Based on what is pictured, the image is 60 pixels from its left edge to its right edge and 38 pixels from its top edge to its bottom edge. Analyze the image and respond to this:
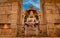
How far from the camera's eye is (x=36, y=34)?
274 inches

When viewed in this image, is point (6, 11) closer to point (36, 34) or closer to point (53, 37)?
point (36, 34)

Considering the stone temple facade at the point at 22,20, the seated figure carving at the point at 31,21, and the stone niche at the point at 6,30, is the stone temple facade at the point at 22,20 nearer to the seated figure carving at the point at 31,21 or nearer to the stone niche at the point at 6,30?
the stone niche at the point at 6,30

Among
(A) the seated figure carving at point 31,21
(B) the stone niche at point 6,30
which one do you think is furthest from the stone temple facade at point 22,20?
(A) the seated figure carving at point 31,21

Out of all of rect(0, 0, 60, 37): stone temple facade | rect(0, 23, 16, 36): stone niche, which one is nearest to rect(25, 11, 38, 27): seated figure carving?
rect(0, 0, 60, 37): stone temple facade

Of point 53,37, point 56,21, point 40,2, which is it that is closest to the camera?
point 53,37

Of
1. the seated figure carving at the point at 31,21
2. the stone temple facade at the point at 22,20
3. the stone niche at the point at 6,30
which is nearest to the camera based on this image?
the stone niche at the point at 6,30

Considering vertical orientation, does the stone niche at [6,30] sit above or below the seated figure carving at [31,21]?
below

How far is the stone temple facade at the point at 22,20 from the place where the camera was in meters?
6.97

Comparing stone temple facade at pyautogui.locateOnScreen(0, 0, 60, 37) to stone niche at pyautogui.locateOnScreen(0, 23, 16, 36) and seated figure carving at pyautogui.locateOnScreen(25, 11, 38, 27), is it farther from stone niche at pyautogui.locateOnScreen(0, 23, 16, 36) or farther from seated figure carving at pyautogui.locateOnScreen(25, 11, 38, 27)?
seated figure carving at pyautogui.locateOnScreen(25, 11, 38, 27)

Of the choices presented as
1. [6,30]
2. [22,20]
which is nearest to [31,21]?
[22,20]

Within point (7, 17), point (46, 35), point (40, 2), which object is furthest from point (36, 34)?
point (40, 2)

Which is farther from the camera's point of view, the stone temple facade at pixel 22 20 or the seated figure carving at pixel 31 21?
the seated figure carving at pixel 31 21

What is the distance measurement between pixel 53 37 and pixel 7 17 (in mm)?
2695

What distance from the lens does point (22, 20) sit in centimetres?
773
